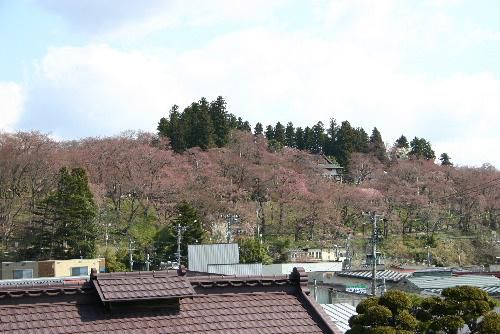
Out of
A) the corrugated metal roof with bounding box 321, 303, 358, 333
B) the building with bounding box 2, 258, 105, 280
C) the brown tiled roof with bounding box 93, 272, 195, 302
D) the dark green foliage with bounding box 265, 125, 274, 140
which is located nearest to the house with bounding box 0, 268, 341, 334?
the brown tiled roof with bounding box 93, 272, 195, 302

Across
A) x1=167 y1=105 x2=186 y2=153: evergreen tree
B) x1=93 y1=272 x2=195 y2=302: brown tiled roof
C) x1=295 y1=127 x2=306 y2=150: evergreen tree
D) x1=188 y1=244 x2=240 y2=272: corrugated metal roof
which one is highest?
x1=295 y1=127 x2=306 y2=150: evergreen tree

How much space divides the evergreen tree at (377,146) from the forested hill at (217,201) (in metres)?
6.35

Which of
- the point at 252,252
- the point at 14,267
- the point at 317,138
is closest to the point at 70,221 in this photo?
the point at 14,267

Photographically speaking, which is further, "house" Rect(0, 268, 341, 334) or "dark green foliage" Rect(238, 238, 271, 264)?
"dark green foliage" Rect(238, 238, 271, 264)

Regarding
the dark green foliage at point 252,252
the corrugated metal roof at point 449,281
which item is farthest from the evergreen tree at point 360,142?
the corrugated metal roof at point 449,281

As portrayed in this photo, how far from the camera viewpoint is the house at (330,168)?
2607 inches

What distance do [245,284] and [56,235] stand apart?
32.8 m

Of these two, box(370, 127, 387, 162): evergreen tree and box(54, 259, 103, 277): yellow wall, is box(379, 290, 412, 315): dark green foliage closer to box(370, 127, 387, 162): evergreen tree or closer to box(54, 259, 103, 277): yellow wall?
box(54, 259, 103, 277): yellow wall

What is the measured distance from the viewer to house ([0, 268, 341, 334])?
7.17m

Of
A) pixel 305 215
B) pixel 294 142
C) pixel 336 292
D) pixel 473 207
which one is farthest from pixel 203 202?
pixel 294 142

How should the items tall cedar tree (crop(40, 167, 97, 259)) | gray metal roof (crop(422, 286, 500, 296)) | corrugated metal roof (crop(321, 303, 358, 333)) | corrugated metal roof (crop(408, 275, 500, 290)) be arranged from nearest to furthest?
corrugated metal roof (crop(321, 303, 358, 333)) → gray metal roof (crop(422, 286, 500, 296)) → corrugated metal roof (crop(408, 275, 500, 290)) → tall cedar tree (crop(40, 167, 97, 259))

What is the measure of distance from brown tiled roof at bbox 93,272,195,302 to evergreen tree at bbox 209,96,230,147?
53.5 m

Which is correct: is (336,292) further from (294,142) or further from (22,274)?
(294,142)

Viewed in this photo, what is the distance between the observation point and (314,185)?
55875 millimetres
